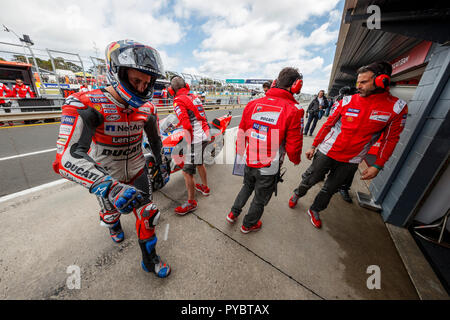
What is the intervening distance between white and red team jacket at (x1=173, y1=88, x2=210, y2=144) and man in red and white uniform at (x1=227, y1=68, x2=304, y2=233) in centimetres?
78

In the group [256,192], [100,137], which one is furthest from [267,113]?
[100,137]

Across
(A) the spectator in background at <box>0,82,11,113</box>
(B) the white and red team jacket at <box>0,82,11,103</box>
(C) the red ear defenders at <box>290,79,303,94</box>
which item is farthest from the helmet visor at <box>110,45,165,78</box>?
(B) the white and red team jacket at <box>0,82,11,103</box>

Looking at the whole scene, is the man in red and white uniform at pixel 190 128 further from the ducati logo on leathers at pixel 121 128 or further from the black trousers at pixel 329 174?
the black trousers at pixel 329 174

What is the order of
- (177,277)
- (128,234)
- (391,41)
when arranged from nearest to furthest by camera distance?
(177,277)
(128,234)
(391,41)

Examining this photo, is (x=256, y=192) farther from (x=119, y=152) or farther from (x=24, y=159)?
(x=24, y=159)

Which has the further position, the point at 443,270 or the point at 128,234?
the point at 128,234

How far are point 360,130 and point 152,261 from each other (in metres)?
2.64

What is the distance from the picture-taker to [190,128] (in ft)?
7.55

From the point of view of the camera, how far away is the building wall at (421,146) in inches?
77.2

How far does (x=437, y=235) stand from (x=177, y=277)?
137 inches
